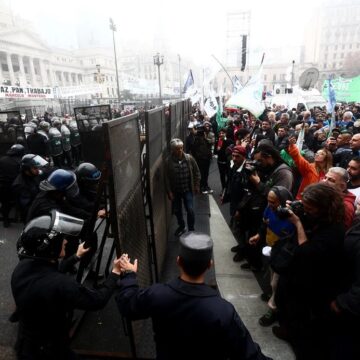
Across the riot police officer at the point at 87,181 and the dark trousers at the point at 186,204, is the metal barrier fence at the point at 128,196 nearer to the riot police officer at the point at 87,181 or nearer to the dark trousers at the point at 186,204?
the riot police officer at the point at 87,181

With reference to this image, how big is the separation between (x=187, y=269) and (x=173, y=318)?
25 centimetres

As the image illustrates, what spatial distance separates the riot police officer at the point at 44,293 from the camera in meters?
1.79

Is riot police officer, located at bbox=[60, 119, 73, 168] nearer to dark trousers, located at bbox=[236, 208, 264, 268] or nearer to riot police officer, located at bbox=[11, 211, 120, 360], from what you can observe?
dark trousers, located at bbox=[236, 208, 264, 268]

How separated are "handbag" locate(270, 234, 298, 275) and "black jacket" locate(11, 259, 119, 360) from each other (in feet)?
4.86

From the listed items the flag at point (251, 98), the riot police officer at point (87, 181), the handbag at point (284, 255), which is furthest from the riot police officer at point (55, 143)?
the handbag at point (284, 255)

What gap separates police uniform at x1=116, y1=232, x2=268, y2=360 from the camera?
1423mm

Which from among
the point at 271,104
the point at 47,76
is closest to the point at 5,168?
the point at 271,104

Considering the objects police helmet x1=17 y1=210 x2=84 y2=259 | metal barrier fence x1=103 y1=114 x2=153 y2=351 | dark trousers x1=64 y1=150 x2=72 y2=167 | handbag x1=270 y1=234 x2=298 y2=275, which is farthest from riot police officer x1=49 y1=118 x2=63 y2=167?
handbag x1=270 y1=234 x2=298 y2=275

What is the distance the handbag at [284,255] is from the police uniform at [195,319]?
1072 mm

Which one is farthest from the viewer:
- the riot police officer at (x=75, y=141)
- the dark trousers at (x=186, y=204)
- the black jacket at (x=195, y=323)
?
the riot police officer at (x=75, y=141)

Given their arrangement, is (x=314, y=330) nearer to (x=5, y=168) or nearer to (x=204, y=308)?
(x=204, y=308)

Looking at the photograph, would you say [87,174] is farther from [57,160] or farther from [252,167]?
[57,160]

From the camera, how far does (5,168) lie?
5.88 metres

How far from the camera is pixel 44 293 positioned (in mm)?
1769
